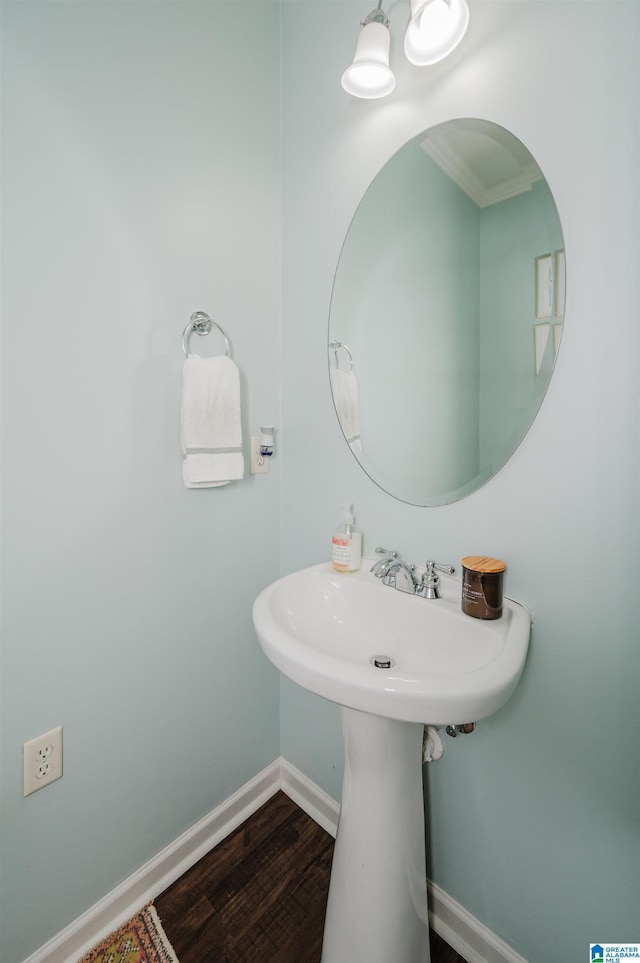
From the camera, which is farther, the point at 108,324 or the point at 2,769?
the point at 108,324

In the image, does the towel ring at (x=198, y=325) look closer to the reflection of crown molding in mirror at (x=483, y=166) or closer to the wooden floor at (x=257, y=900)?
the reflection of crown molding in mirror at (x=483, y=166)

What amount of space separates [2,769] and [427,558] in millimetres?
1018

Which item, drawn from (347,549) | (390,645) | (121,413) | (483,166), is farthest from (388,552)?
(483,166)

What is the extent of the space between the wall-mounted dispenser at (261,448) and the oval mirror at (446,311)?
9.9 inches

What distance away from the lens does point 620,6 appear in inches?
25.1

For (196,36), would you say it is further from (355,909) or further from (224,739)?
(355,909)

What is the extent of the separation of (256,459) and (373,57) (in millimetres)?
1000

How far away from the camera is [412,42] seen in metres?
0.82

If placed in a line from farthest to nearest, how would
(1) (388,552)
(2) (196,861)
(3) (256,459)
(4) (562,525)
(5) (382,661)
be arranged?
(3) (256,459) → (2) (196,861) → (1) (388,552) → (5) (382,661) → (4) (562,525)

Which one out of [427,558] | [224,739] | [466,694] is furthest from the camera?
[224,739]

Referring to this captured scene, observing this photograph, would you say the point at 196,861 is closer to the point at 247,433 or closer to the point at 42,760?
the point at 42,760

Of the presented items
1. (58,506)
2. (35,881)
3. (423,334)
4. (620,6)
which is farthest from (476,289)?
(35,881)

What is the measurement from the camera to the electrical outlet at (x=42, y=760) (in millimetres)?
837

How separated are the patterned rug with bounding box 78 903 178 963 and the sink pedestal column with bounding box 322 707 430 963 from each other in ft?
1.40
